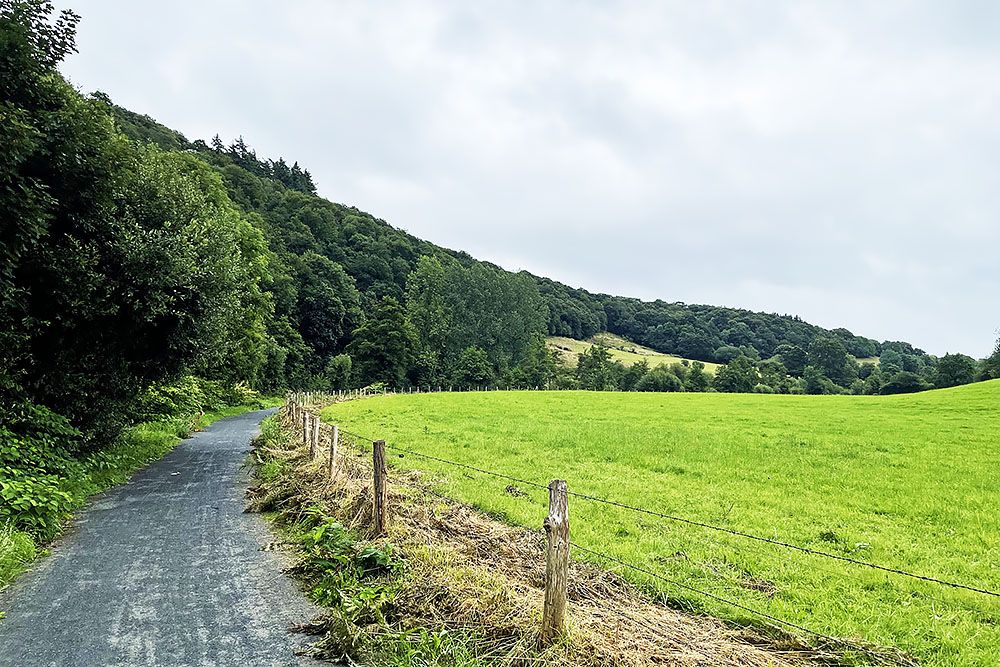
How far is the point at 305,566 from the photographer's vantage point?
26.9 ft

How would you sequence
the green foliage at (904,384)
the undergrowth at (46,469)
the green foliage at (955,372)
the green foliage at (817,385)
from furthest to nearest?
the green foliage at (817,385) < the green foliage at (904,384) < the green foliage at (955,372) < the undergrowth at (46,469)

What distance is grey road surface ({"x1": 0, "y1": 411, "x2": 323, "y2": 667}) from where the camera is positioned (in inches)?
234

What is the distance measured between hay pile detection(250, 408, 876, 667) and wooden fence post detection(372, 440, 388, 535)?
0.23 m

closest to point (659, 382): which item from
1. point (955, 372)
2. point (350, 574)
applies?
point (955, 372)

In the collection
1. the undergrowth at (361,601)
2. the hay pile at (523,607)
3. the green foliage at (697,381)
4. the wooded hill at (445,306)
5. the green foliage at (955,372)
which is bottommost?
the undergrowth at (361,601)

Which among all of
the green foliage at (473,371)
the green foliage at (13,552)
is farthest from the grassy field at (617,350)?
the green foliage at (13,552)

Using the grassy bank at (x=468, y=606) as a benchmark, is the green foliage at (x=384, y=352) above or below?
above

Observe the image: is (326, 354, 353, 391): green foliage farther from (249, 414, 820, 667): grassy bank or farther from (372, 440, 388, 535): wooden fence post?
(372, 440, 388, 535): wooden fence post

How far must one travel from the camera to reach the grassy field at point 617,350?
115312mm

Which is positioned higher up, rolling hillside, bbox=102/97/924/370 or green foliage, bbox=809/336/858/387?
rolling hillside, bbox=102/97/924/370

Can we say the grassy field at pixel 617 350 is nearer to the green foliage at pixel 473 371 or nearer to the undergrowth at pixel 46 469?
the green foliage at pixel 473 371

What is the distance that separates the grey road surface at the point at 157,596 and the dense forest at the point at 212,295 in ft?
15.8

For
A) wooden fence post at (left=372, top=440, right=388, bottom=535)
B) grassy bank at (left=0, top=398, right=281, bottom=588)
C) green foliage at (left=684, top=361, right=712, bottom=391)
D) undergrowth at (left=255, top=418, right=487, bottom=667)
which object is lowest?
grassy bank at (left=0, top=398, right=281, bottom=588)

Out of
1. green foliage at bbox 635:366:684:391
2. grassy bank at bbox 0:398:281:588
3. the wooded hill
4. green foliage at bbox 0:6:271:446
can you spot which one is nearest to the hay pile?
grassy bank at bbox 0:398:281:588
